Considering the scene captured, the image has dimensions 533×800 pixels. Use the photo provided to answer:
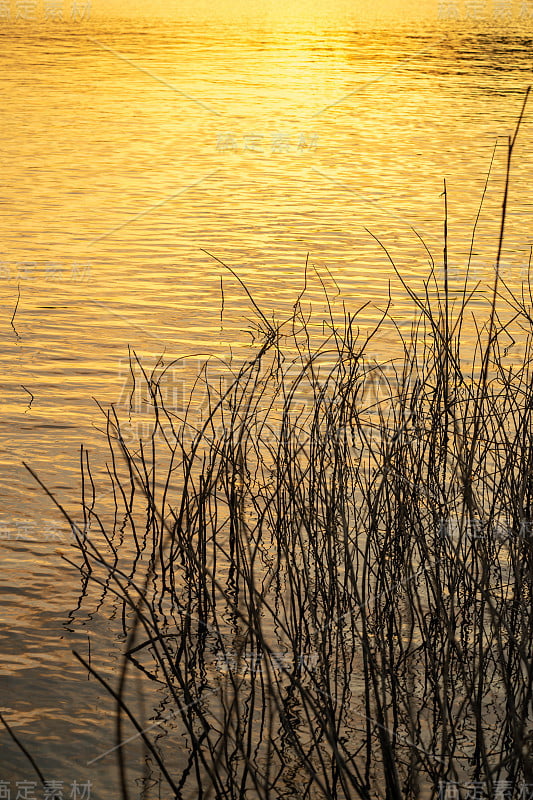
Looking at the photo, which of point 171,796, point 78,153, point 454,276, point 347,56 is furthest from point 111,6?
point 171,796

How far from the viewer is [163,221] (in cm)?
1677

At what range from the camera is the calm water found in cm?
625

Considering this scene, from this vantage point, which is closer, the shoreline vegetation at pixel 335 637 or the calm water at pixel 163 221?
the shoreline vegetation at pixel 335 637

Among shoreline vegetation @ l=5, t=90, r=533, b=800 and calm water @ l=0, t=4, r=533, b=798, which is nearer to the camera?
shoreline vegetation @ l=5, t=90, r=533, b=800

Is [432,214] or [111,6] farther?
[111,6]

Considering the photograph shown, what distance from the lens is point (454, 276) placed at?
1344cm

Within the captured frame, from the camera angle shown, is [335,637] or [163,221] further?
[163,221]

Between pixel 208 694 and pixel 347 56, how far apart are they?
36675mm

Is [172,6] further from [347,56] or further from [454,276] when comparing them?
[454,276]

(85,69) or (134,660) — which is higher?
(85,69)

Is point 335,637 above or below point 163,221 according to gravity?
below

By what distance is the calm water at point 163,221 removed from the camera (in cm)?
625

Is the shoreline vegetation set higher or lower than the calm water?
lower

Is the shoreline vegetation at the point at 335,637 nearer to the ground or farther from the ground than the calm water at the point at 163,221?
nearer to the ground
